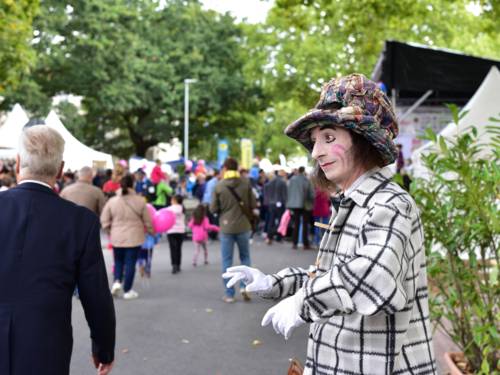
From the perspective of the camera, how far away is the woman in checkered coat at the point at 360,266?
6.07ft

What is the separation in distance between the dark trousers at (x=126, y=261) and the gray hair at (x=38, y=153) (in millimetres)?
6614

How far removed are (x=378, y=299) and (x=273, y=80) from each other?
3193 cm

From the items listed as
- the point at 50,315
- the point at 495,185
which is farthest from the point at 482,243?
the point at 50,315

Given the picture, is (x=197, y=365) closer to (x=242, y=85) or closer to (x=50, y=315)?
(x=50, y=315)

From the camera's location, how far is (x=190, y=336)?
23.7 ft

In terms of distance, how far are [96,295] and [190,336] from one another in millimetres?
4390

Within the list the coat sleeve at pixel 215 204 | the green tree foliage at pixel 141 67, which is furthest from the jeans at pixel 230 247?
the green tree foliage at pixel 141 67

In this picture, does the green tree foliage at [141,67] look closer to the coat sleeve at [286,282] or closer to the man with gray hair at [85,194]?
the man with gray hair at [85,194]

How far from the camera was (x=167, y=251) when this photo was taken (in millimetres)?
15695

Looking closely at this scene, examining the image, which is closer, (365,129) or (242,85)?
(365,129)

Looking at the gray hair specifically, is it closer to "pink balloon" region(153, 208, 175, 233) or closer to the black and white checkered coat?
the black and white checkered coat

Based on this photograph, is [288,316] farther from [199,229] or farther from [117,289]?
[199,229]

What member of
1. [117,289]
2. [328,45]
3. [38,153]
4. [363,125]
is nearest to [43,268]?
[38,153]

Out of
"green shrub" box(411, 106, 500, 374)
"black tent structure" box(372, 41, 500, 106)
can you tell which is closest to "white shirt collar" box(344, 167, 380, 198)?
"green shrub" box(411, 106, 500, 374)
